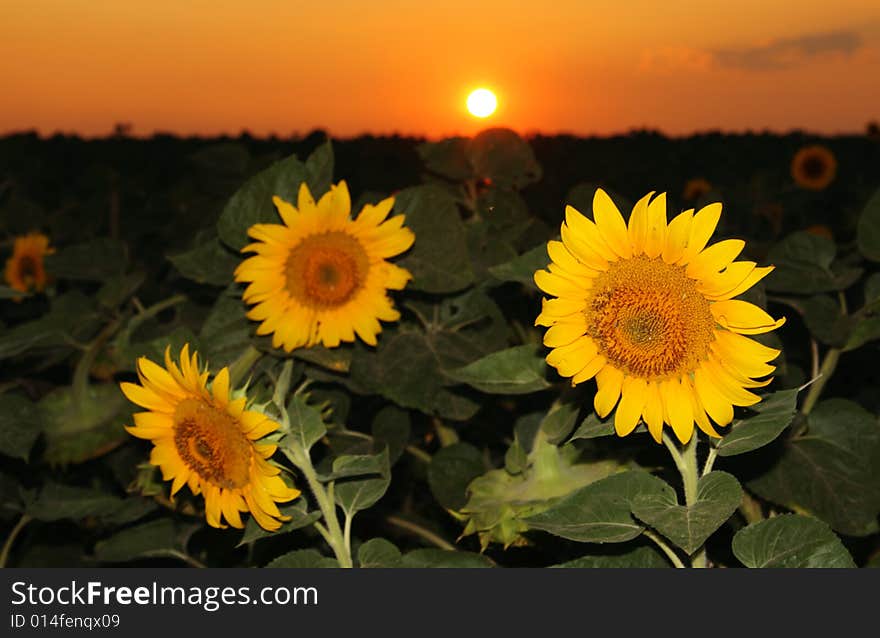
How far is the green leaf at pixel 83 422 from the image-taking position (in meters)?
2.18

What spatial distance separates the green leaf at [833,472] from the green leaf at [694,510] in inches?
14.9

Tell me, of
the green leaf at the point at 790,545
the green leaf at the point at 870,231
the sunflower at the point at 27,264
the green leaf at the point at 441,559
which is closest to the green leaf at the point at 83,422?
the green leaf at the point at 441,559

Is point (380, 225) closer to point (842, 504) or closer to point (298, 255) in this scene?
point (298, 255)

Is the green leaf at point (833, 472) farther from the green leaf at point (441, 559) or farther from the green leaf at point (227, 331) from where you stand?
the green leaf at point (227, 331)

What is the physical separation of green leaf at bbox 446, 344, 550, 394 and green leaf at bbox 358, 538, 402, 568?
0.88ft

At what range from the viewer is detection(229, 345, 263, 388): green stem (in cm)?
189

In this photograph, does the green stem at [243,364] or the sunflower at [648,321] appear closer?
the sunflower at [648,321]

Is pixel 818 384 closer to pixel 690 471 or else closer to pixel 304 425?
pixel 690 471

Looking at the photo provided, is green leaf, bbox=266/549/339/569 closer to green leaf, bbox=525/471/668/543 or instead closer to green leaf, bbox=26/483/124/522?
green leaf, bbox=525/471/668/543

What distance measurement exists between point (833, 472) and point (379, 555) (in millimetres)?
738

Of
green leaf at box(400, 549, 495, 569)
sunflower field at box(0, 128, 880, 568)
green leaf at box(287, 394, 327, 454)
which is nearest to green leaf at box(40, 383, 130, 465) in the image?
sunflower field at box(0, 128, 880, 568)

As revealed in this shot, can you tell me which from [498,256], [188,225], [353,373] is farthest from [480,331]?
[188,225]

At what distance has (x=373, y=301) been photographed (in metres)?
1.98

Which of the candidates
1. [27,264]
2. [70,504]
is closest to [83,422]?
[70,504]
